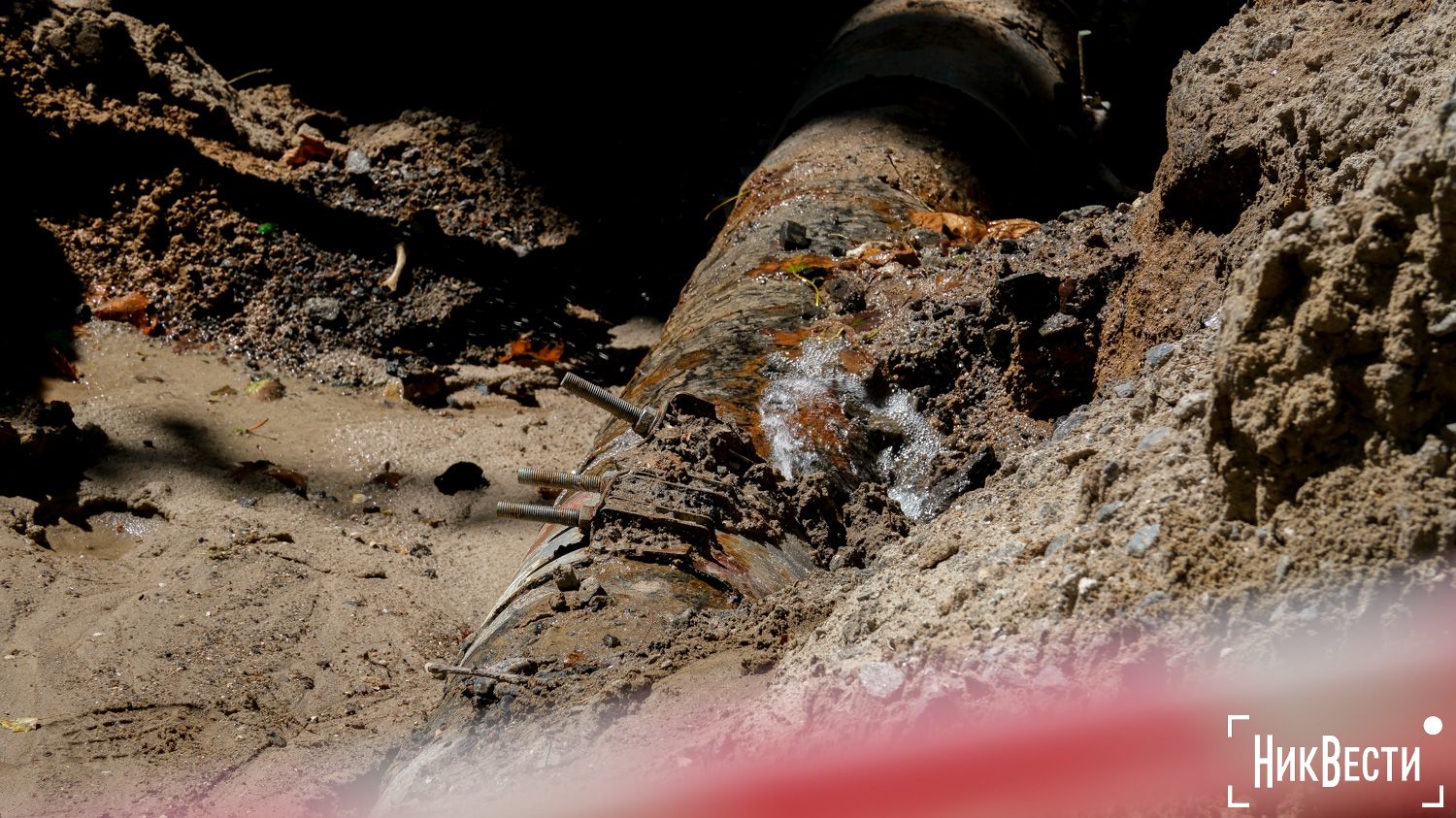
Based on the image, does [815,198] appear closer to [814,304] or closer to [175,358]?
[814,304]

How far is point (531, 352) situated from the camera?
479cm

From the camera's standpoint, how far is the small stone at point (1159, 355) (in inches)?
72.5

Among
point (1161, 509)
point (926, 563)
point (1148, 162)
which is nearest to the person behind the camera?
point (1161, 509)

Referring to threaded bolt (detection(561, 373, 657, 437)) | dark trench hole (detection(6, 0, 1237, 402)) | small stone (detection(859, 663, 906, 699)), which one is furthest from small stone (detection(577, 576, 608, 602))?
dark trench hole (detection(6, 0, 1237, 402))

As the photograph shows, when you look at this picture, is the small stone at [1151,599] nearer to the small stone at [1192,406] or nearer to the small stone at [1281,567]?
the small stone at [1281,567]

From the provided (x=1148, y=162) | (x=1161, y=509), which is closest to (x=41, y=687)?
(x=1161, y=509)

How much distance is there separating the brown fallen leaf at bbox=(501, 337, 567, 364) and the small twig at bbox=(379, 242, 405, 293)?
504mm

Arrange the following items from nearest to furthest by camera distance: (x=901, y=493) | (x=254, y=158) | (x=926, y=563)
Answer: (x=926, y=563) < (x=901, y=493) < (x=254, y=158)

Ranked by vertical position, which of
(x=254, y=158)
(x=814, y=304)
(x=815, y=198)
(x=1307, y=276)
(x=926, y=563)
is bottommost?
(x=926, y=563)

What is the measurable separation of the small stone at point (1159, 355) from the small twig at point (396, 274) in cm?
349

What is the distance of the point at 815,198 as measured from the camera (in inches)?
145

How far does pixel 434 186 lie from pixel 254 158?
2.36 ft

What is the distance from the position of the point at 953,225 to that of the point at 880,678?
7.05ft

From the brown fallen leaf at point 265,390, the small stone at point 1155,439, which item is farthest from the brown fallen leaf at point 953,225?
the brown fallen leaf at point 265,390
